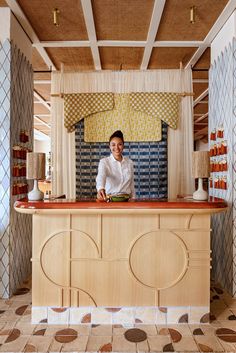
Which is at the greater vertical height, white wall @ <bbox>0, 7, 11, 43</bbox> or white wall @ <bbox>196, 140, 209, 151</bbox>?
white wall @ <bbox>0, 7, 11, 43</bbox>

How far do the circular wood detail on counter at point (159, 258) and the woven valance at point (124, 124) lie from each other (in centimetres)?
230

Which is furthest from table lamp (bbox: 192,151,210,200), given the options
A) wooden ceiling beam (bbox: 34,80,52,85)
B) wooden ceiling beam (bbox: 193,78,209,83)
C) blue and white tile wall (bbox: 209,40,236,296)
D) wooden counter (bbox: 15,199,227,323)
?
wooden ceiling beam (bbox: 34,80,52,85)

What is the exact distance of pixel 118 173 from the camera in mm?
3557

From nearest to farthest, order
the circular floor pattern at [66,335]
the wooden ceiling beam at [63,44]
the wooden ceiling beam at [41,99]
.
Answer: the circular floor pattern at [66,335], the wooden ceiling beam at [63,44], the wooden ceiling beam at [41,99]

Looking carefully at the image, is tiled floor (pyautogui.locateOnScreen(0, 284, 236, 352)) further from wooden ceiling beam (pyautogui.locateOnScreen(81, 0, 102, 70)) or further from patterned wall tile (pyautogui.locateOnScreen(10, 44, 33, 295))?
wooden ceiling beam (pyautogui.locateOnScreen(81, 0, 102, 70))

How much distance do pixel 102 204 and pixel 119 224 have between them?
0.89ft

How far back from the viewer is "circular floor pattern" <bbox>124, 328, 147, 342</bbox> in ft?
8.29

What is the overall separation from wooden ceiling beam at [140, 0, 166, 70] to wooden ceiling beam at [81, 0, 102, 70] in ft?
2.19

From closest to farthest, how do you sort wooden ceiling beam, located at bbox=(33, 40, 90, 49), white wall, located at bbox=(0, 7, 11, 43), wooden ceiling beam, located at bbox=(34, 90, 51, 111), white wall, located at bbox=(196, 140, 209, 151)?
white wall, located at bbox=(0, 7, 11, 43), wooden ceiling beam, located at bbox=(33, 40, 90, 49), wooden ceiling beam, located at bbox=(34, 90, 51, 111), white wall, located at bbox=(196, 140, 209, 151)

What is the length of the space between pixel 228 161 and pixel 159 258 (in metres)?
1.48

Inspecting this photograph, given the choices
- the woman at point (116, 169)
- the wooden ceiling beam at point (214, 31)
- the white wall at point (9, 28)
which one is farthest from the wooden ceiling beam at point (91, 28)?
the wooden ceiling beam at point (214, 31)

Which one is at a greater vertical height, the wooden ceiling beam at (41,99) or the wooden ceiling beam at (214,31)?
the wooden ceiling beam at (214,31)

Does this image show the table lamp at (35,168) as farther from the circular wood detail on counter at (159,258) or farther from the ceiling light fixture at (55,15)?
the ceiling light fixture at (55,15)

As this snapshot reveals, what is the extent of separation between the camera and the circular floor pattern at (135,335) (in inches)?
99.5
